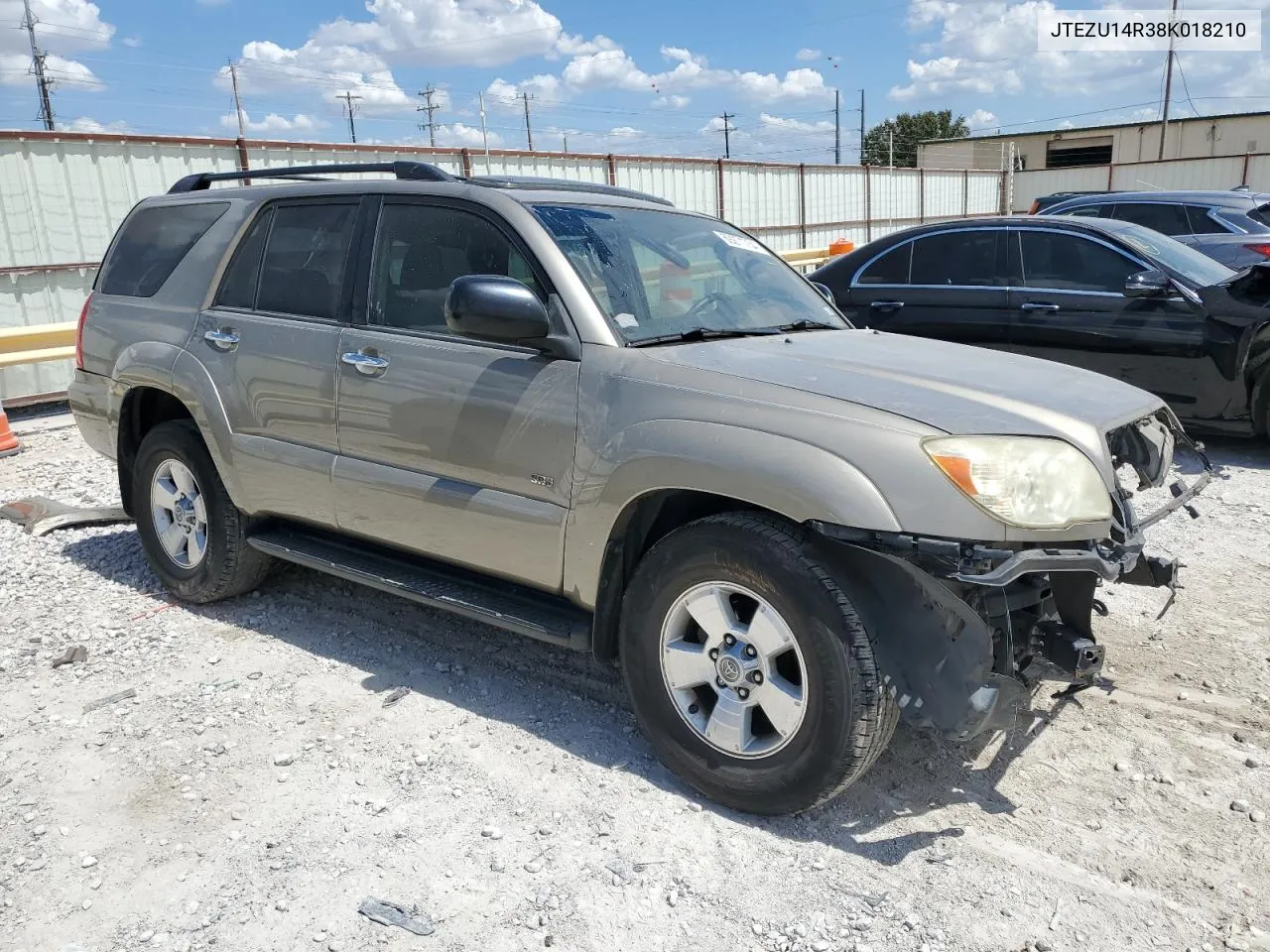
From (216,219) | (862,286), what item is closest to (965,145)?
(862,286)

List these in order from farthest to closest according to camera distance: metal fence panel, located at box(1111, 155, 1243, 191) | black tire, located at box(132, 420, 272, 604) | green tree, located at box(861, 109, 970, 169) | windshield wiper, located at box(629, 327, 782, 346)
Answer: green tree, located at box(861, 109, 970, 169), metal fence panel, located at box(1111, 155, 1243, 191), black tire, located at box(132, 420, 272, 604), windshield wiper, located at box(629, 327, 782, 346)

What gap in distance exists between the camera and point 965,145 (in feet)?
155

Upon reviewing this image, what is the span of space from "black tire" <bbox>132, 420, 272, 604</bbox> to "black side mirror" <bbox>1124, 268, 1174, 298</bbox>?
19.2ft

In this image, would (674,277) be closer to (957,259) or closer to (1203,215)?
(957,259)

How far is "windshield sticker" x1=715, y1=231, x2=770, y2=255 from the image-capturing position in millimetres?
4285

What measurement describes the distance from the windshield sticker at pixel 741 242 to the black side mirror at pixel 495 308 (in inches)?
48.7

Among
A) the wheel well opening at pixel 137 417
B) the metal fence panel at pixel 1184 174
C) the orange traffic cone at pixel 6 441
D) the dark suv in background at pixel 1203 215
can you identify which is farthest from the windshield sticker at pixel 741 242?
the metal fence panel at pixel 1184 174

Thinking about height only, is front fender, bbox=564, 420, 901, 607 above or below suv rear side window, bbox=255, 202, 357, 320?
below

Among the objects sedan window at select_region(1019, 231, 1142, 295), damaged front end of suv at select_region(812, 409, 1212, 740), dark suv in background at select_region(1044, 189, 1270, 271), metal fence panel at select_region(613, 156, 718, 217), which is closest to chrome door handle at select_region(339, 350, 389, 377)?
damaged front end of suv at select_region(812, 409, 1212, 740)

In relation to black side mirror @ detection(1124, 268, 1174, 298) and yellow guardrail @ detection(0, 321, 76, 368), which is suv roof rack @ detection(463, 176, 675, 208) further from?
yellow guardrail @ detection(0, 321, 76, 368)

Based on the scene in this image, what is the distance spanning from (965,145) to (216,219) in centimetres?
4803

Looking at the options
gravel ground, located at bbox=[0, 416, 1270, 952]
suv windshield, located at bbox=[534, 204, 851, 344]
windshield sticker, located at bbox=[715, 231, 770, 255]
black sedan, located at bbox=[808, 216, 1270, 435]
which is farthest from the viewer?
black sedan, located at bbox=[808, 216, 1270, 435]

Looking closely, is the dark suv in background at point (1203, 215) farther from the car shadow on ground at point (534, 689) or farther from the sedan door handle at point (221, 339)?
the sedan door handle at point (221, 339)

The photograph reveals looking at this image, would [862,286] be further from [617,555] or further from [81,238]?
[81,238]
